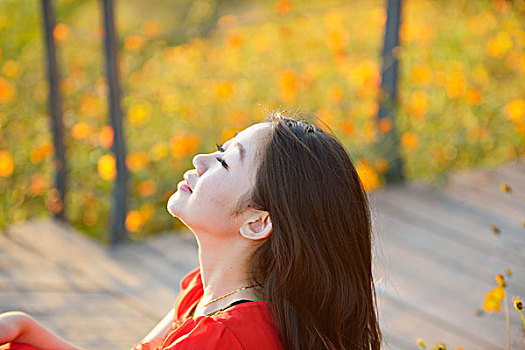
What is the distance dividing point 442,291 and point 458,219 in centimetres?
59

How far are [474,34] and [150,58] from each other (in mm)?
1976

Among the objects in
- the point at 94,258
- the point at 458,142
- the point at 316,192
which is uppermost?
the point at 316,192

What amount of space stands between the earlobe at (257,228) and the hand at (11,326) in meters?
0.49

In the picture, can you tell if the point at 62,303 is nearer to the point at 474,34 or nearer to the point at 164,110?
the point at 164,110

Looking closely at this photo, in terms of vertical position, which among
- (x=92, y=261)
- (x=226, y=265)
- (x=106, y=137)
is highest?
(x=226, y=265)

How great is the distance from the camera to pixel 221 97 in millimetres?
3156

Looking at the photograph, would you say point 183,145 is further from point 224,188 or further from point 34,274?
point 224,188

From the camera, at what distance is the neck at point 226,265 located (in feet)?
3.92

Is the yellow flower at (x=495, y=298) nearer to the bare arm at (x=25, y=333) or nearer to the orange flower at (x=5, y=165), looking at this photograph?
the bare arm at (x=25, y=333)

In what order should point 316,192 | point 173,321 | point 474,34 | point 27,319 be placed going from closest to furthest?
point 316,192
point 27,319
point 173,321
point 474,34

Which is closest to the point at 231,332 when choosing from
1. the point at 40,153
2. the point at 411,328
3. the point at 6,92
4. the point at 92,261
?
the point at 411,328

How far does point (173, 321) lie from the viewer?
1.42 meters

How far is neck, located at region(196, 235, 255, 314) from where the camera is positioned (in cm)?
119

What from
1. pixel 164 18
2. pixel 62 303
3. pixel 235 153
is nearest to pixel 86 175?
pixel 62 303
